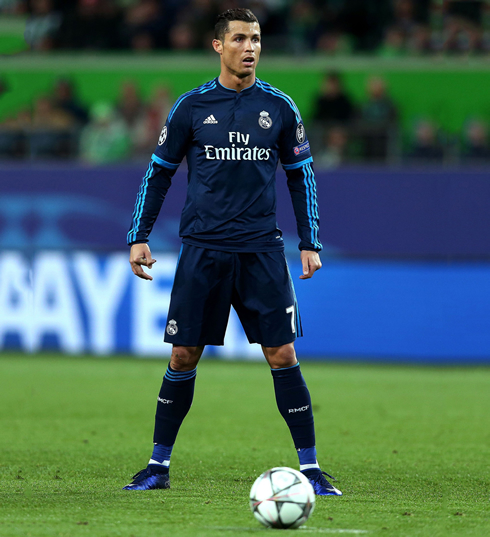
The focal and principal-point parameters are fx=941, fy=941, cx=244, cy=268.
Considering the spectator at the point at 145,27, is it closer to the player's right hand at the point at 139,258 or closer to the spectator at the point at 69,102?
the spectator at the point at 69,102

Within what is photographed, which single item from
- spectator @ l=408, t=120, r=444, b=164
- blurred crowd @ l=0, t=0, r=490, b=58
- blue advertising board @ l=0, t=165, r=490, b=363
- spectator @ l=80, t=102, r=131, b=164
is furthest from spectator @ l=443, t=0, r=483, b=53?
spectator @ l=80, t=102, r=131, b=164

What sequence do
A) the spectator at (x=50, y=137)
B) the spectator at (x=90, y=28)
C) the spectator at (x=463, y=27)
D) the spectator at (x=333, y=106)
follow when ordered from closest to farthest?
the spectator at (x=50, y=137)
the spectator at (x=333, y=106)
the spectator at (x=463, y=27)
the spectator at (x=90, y=28)

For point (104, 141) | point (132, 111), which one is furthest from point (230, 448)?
point (132, 111)

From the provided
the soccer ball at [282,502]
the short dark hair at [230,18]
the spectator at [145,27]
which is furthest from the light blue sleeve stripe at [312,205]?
the spectator at [145,27]

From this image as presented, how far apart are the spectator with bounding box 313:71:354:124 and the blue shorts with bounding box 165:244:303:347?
8.14 metres

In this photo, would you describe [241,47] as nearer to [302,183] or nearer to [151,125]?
[302,183]

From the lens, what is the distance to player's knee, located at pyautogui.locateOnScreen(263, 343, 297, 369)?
475 centimetres

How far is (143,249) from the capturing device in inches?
188

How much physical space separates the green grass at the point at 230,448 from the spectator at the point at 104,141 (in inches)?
117

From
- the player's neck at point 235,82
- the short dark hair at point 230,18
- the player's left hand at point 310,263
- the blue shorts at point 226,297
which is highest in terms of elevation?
the short dark hair at point 230,18

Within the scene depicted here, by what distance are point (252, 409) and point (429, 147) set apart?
5625 millimetres

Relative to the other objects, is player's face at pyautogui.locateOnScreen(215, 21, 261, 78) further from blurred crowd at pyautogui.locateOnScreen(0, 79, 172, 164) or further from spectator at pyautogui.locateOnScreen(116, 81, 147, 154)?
spectator at pyautogui.locateOnScreen(116, 81, 147, 154)

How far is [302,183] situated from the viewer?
489 cm

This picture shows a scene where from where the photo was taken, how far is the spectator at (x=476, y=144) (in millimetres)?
12305
